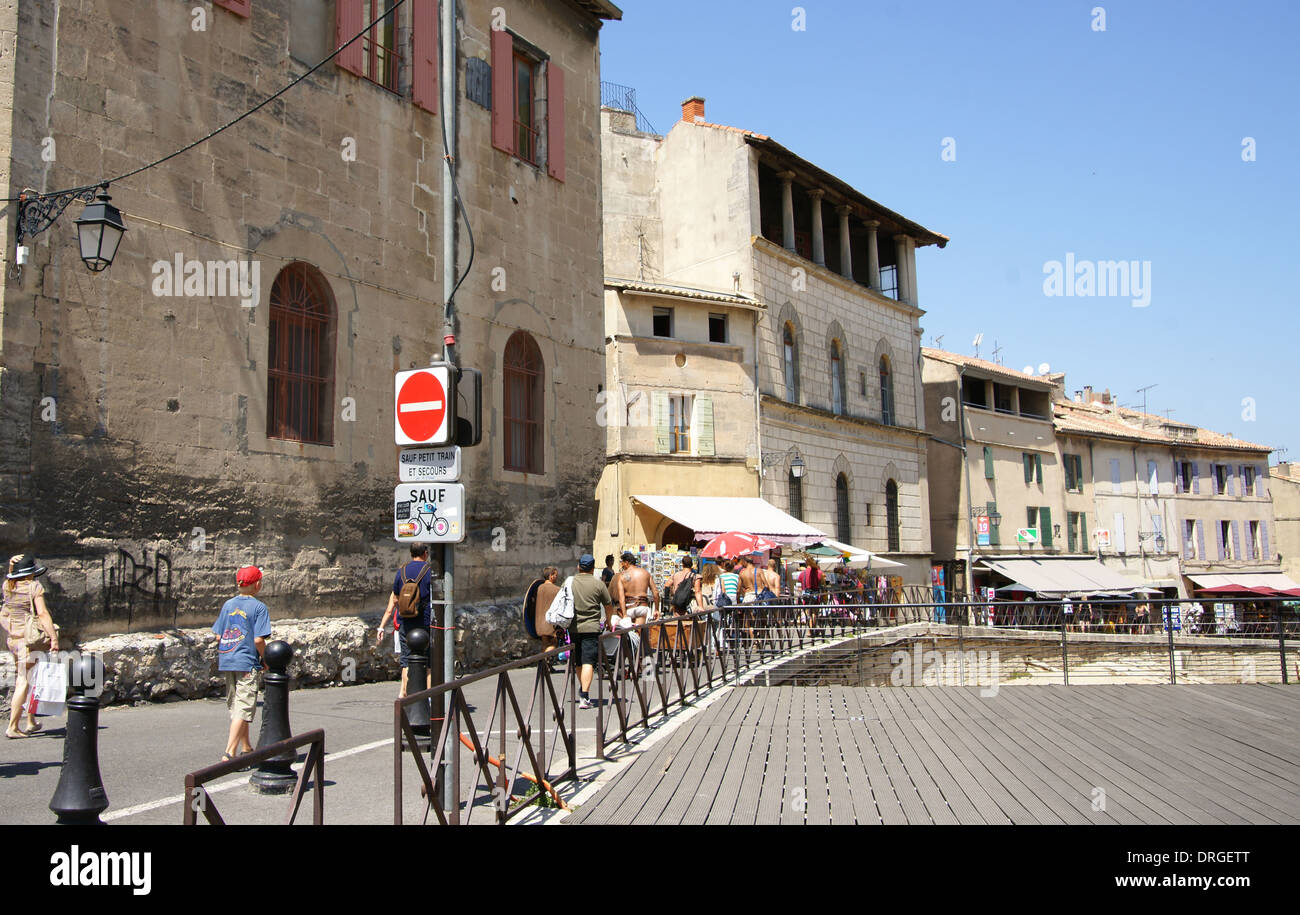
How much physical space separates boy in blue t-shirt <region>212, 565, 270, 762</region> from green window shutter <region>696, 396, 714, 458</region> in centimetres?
1858

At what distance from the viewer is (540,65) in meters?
17.0

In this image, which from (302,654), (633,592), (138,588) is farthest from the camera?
(633,592)

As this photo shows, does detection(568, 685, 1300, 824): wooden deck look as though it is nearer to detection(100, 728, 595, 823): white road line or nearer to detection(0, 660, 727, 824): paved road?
detection(0, 660, 727, 824): paved road

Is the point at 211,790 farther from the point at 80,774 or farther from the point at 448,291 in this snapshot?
the point at 448,291

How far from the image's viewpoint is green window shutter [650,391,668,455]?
25.0 m

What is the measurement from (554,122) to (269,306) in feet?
22.9

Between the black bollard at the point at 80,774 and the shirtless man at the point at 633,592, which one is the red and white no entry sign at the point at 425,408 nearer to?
the black bollard at the point at 80,774

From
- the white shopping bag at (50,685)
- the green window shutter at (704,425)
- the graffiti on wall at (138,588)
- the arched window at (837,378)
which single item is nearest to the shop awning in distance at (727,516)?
the green window shutter at (704,425)

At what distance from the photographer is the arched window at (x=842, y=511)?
30391mm

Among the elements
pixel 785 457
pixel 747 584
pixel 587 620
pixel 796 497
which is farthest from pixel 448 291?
pixel 796 497

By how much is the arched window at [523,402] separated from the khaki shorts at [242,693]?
27.8ft

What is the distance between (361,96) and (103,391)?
552 cm

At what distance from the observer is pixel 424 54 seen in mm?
14320

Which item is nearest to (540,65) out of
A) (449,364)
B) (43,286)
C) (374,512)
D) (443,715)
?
(374,512)
